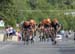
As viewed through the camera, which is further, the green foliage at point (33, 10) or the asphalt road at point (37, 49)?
the green foliage at point (33, 10)

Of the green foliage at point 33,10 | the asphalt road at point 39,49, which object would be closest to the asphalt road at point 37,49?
the asphalt road at point 39,49

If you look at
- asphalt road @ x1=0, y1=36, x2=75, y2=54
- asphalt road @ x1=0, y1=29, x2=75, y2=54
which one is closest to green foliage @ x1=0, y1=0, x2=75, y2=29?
asphalt road @ x1=0, y1=29, x2=75, y2=54

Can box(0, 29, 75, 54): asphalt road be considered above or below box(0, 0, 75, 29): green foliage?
below

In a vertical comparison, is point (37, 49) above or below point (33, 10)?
below

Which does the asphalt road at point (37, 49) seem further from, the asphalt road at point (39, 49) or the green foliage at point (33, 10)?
the green foliage at point (33, 10)

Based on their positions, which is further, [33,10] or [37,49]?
[33,10]

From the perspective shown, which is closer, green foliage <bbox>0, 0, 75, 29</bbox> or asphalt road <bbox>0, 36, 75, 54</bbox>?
asphalt road <bbox>0, 36, 75, 54</bbox>

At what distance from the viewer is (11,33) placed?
28.9 metres

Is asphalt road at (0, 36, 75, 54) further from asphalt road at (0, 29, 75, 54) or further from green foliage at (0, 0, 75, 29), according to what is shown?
green foliage at (0, 0, 75, 29)

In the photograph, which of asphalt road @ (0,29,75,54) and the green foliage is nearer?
asphalt road @ (0,29,75,54)

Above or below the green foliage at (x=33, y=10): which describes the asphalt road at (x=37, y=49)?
below

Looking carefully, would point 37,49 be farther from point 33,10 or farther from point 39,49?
point 33,10

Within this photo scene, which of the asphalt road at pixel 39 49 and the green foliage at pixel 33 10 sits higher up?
the green foliage at pixel 33 10

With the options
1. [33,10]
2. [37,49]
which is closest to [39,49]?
[37,49]
